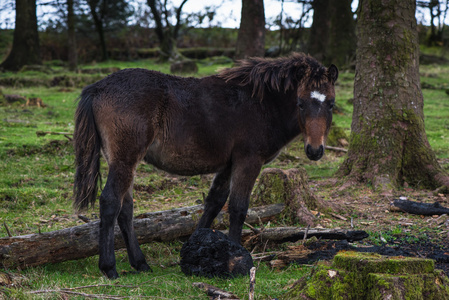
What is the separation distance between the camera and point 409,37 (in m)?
8.61

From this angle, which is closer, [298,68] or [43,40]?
[298,68]

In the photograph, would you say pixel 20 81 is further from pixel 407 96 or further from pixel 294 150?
pixel 407 96

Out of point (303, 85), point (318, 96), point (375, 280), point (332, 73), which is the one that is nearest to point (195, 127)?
point (303, 85)

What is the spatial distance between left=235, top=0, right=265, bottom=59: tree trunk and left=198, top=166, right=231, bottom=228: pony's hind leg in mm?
9621

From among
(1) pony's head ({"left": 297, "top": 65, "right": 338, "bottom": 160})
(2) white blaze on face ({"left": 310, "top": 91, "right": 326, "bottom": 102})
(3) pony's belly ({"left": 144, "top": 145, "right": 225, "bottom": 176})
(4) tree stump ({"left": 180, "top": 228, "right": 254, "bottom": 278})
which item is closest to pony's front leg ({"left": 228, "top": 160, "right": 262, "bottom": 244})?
(3) pony's belly ({"left": 144, "top": 145, "right": 225, "bottom": 176})

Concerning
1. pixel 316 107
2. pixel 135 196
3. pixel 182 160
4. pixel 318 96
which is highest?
pixel 318 96

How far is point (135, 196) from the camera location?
28.3ft

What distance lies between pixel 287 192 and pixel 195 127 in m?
2.34

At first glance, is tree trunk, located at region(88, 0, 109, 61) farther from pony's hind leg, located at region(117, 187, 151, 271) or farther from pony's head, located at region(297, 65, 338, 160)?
pony's head, located at region(297, 65, 338, 160)

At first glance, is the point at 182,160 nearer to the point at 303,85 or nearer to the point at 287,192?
the point at 303,85

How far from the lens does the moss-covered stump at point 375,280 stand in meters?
3.43

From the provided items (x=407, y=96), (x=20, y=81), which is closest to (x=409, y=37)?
(x=407, y=96)

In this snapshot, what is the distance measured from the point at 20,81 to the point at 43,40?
12980mm

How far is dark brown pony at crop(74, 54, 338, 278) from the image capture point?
5199mm
